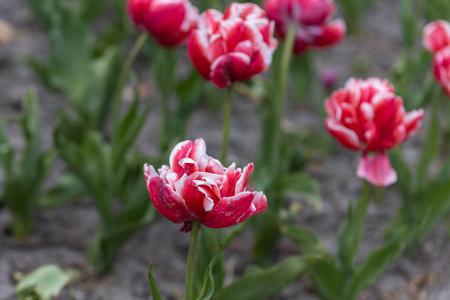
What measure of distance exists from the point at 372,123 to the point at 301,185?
60 centimetres

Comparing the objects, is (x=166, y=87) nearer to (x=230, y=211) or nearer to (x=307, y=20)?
(x=307, y=20)

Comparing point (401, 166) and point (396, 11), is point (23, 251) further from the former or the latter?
point (396, 11)

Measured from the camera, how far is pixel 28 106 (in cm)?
179

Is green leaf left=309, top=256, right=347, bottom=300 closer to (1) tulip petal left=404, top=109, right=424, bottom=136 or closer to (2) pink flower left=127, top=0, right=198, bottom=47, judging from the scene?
(1) tulip petal left=404, top=109, right=424, bottom=136

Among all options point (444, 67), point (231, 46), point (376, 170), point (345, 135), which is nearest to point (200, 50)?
point (231, 46)

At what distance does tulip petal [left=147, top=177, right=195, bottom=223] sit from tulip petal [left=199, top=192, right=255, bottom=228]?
0.12 feet

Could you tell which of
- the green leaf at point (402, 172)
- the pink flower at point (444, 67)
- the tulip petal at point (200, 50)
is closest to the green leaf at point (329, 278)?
the green leaf at point (402, 172)

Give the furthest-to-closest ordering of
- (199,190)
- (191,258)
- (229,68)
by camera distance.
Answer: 1. (229,68)
2. (191,258)
3. (199,190)

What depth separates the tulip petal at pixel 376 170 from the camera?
134cm

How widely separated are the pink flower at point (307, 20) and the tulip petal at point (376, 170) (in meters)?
0.48

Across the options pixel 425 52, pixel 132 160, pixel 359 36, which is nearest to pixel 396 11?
pixel 359 36

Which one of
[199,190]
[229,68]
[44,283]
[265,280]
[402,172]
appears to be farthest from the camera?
[402,172]

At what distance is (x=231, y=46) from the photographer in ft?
4.20

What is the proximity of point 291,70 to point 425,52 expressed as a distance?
2.27 feet
